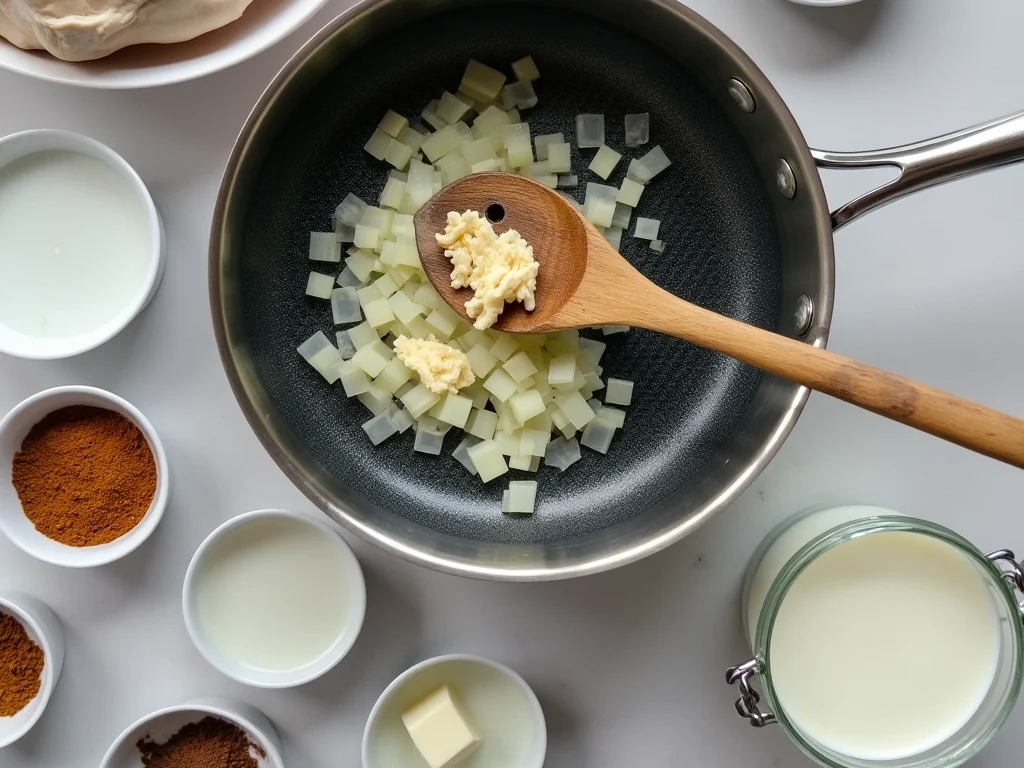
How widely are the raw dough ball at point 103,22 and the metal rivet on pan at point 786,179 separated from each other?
0.77 meters

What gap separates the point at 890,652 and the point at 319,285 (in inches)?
39.5

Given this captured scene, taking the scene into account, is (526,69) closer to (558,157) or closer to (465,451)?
(558,157)

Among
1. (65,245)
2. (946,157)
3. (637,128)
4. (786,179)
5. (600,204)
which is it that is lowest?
(65,245)

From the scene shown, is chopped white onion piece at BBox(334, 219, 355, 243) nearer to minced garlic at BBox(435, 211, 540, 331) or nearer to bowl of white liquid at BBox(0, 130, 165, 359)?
minced garlic at BBox(435, 211, 540, 331)

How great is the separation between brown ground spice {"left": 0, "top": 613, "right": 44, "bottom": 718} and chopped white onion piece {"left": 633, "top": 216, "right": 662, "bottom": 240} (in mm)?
1134

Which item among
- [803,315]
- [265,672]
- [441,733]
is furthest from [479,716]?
[803,315]

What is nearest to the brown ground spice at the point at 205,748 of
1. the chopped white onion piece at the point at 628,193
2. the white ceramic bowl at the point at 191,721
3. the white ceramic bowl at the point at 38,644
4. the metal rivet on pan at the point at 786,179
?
the white ceramic bowl at the point at 191,721

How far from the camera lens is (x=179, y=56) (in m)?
1.11

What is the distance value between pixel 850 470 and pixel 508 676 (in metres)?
0.62

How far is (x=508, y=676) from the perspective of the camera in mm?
1198

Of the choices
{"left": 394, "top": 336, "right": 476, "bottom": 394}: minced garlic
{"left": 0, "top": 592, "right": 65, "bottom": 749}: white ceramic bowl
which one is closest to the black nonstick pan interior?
{"left": 394, "top": 336, "right": 476, "bottom": 394}: minced garlic

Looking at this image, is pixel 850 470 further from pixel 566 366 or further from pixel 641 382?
pixel 566 366

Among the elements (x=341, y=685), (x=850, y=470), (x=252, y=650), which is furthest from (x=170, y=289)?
(x=850, y=470)

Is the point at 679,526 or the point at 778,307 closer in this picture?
the point at 679,526
